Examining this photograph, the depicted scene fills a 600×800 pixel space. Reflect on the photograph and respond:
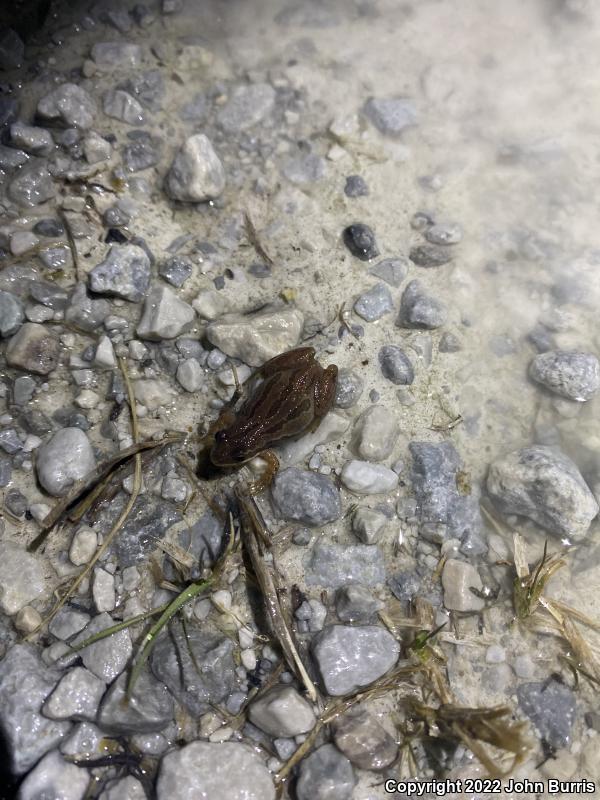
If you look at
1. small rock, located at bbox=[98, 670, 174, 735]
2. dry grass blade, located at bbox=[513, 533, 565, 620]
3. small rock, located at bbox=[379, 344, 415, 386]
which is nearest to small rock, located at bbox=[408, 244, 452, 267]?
small rock, located at bbox=[379, 344, 415, 386]

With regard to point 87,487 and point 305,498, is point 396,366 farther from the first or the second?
point 87,487

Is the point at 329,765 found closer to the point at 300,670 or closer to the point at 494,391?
the point at 300,670

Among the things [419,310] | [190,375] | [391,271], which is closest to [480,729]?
[419,310]

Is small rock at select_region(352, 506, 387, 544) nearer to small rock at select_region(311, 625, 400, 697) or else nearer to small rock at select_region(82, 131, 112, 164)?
small rock at select_region(311, 625, 400, 697)

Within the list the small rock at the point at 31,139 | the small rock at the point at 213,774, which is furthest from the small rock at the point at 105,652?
the small rock at the point at 31,139

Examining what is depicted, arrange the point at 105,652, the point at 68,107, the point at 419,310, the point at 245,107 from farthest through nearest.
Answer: the point at 245,107
the point at 68,107
the point at 419,310
the point at 105,652

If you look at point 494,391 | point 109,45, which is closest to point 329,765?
point 494,391
